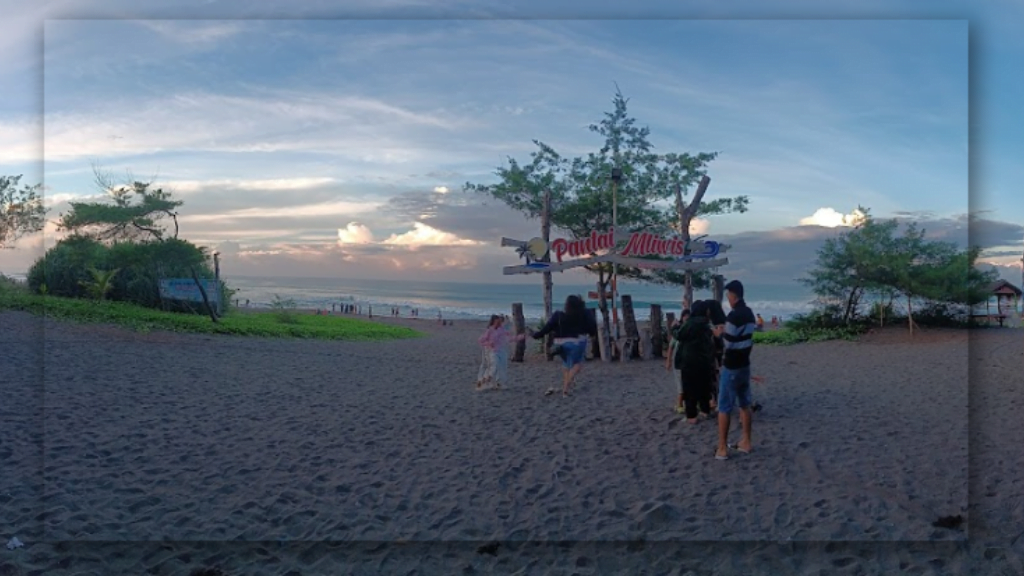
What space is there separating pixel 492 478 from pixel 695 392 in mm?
2837

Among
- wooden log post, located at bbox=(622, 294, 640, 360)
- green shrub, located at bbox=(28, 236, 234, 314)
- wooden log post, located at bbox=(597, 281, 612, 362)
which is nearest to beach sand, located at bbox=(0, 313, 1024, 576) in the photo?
wooden log post, located at bbox=(597, 281, 612, 362)

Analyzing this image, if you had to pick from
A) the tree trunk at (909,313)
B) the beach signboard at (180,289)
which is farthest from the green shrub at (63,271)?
the tree trunk at (909,313)

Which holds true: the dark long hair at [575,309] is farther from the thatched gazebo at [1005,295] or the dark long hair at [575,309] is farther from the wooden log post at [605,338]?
the thatched gazebo at [1005,295]

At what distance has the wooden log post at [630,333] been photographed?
1480 centimetres

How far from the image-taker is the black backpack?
818 centimetres

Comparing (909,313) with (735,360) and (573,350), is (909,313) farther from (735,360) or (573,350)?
(735,360)

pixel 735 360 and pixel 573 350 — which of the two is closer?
pixel 735 360

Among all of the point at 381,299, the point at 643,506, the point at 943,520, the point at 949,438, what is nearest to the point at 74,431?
the point at 643,506

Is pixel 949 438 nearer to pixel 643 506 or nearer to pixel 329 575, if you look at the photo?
pixel 643 506

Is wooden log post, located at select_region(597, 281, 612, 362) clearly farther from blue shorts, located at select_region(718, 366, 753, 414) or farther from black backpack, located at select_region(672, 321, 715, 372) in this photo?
blue shorts, located at select_region(718, 366, 753, 414)

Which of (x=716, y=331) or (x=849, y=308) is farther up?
(x=849, y=308)

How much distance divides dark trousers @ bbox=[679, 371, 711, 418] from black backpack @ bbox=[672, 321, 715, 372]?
123 mm

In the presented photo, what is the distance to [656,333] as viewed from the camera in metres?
15.1

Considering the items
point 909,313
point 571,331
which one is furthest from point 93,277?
point 909,313
